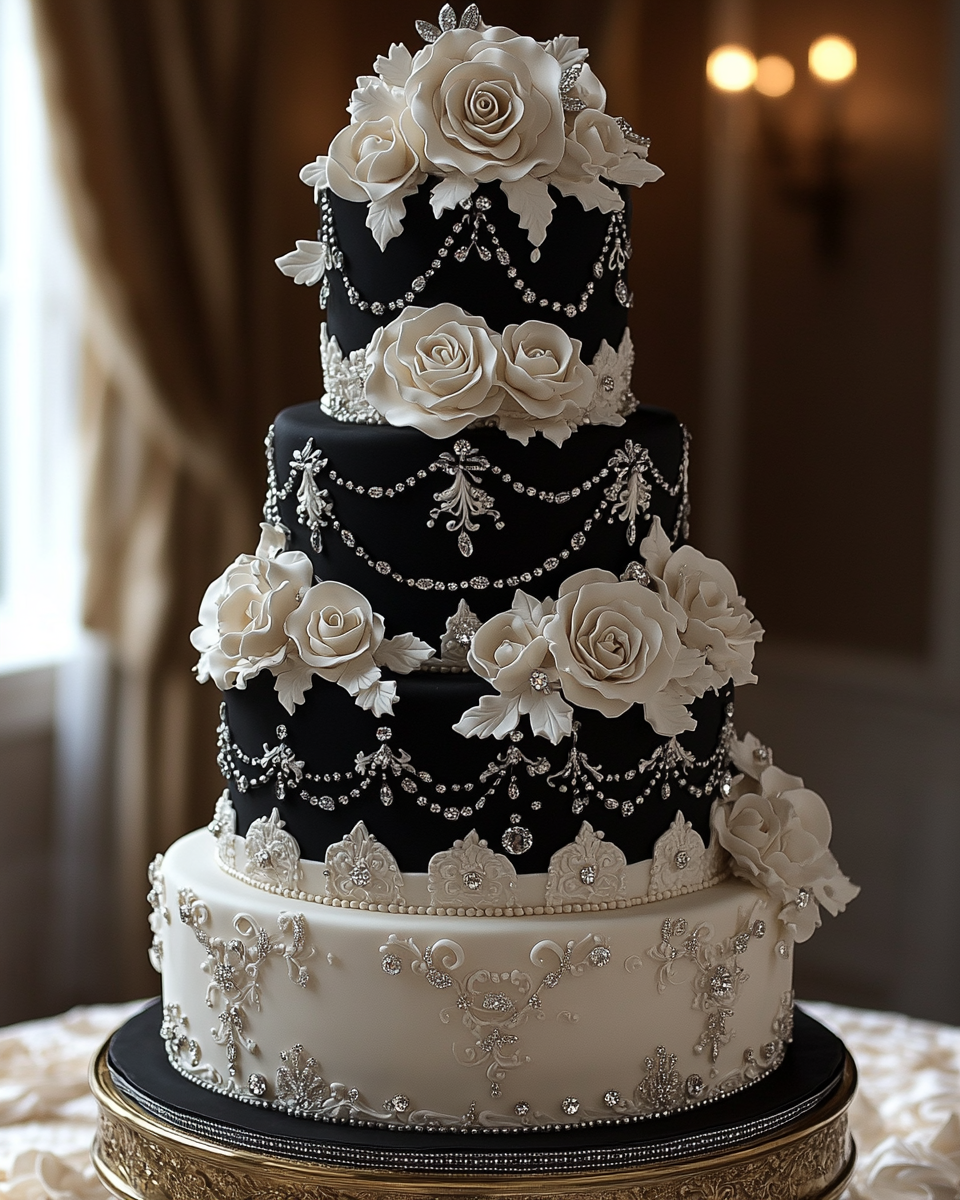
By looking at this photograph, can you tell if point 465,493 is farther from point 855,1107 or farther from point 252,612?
point 855,1107

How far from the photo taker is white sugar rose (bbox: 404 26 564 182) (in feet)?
6.00

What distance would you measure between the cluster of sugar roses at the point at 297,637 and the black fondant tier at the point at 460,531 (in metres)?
0.04

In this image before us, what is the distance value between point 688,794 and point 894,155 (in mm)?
3140

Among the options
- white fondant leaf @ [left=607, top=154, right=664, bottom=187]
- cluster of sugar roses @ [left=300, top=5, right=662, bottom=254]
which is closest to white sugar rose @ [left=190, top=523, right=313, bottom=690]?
cluster of sugar roses @ [left=300, top=5, right=662, bottom=254]

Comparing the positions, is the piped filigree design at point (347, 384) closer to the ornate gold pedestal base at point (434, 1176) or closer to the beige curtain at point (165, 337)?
the ornate gold pedestal base at point (434, 1176)

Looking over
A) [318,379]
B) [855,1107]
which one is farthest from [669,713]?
[318,379]

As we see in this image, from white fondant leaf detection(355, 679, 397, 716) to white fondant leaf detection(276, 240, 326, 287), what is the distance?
0.59 m

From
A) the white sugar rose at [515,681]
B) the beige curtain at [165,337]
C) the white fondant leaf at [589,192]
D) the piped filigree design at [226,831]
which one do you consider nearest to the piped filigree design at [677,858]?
the white sugar rose at [515,681]

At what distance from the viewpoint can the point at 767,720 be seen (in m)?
4.96

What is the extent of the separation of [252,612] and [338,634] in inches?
5.4

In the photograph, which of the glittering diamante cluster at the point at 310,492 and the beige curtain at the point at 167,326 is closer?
the glittering diamante cluster at the point at 310,492

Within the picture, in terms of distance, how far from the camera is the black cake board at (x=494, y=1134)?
177 centimetres

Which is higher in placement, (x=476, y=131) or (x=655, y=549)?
(x=476, y=131)

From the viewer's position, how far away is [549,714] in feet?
5.91
